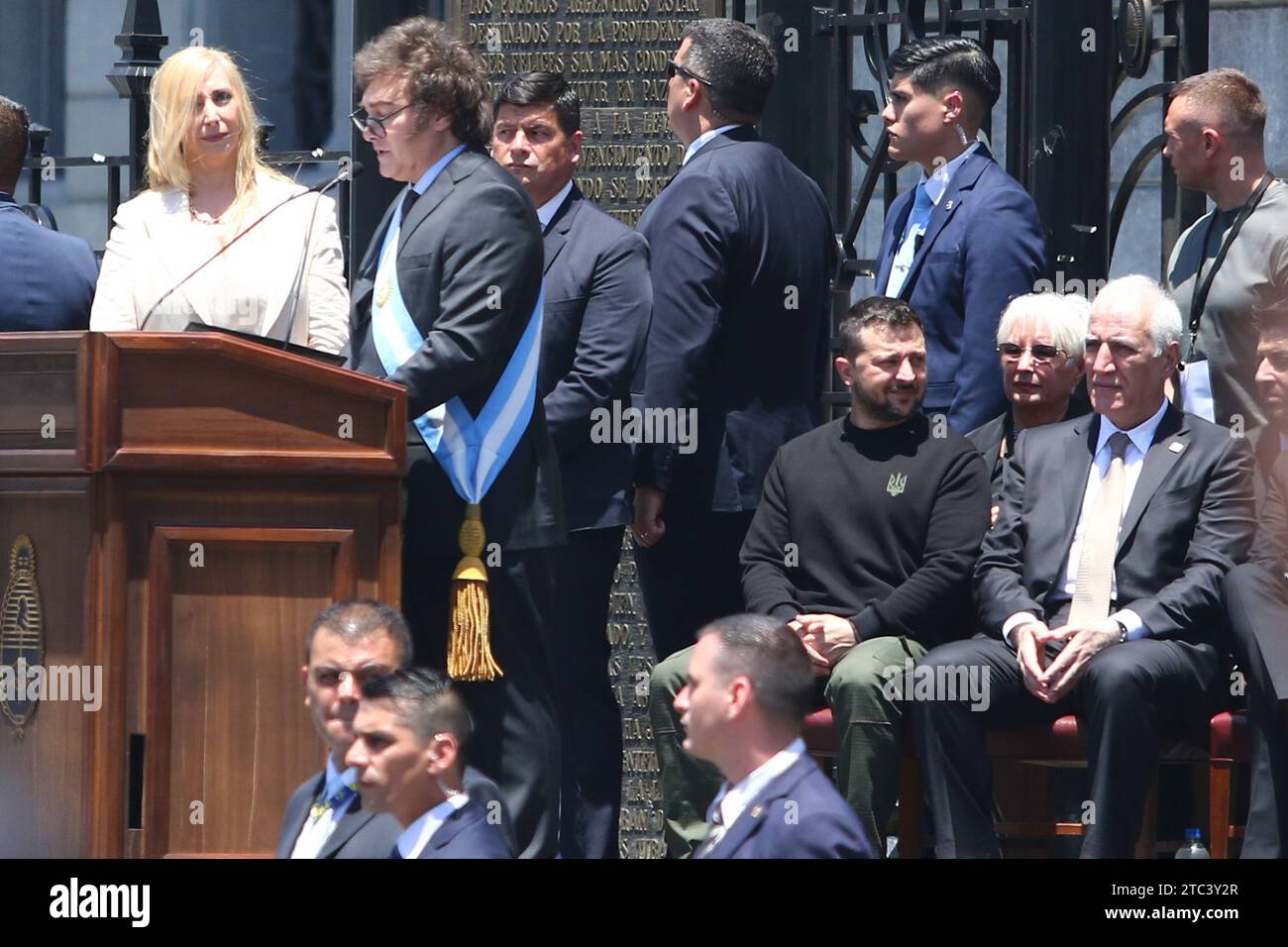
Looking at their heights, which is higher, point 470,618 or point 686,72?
point 686,72

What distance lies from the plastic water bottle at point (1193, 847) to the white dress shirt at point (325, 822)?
2.14 meters

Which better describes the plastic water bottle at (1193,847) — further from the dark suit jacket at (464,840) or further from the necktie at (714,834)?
the dark suit jacket at (464,840)

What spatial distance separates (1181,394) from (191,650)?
2.84 m

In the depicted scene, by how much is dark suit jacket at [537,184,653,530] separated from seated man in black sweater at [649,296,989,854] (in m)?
0.42

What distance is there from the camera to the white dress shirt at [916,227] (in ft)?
20.8

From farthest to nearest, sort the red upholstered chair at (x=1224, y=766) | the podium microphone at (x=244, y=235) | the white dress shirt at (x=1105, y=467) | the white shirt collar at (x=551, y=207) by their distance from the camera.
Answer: the white shirt collar at (x=551, y=207)
the white dress shirt at (x=1105, y=467)
the podium microphone at (x=244, y=235)
the red upholstered chair at (x=1224, y=766)

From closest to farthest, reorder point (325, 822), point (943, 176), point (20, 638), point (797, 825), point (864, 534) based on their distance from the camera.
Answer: point (797, 825), point (325, 822), point (20, 638), point (864, 534), point (943, 176)

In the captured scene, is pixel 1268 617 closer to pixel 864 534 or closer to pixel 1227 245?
pixel 864 534

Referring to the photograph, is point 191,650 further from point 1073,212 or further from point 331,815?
point 1073,212

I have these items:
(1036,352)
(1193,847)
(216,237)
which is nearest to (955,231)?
(1036,352)

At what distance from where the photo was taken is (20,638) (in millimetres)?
4809

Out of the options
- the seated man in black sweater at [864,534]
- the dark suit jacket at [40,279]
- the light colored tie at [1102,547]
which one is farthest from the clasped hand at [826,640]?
the dark suit jacket at [40,279]

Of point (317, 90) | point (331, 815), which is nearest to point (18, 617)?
point (331, 815)

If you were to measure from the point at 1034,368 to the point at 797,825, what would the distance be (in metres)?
2.28
